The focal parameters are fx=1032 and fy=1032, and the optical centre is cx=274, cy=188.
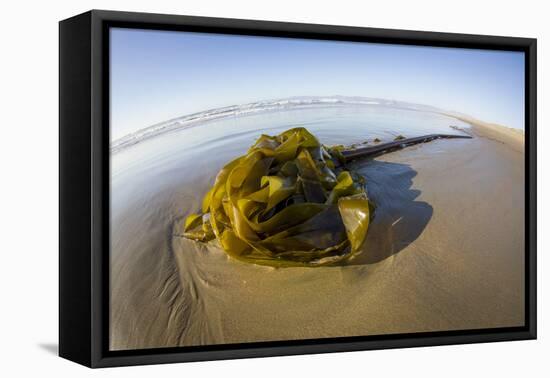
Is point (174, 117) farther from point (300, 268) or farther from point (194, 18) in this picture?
point (300, 268)

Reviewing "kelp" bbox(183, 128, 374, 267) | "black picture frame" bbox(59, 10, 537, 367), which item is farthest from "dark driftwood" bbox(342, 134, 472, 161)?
"black picture frame" bbox(59, 10, 537, 367)

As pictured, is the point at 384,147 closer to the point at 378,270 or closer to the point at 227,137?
the point at 378,270

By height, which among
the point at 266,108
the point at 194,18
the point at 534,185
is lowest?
the point at 534,185

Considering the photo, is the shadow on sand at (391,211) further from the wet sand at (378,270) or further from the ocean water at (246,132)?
the ocean water at (246,132)

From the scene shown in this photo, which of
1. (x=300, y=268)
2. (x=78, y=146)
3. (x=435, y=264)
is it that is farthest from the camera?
(x=435, y=264)

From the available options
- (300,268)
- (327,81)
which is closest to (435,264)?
(300,268)

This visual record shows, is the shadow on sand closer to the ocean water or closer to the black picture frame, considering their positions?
the ocean water

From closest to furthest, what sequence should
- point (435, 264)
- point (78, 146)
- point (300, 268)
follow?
1. point (78, 146)
2. point (300, 268)
3. point (435, 264)

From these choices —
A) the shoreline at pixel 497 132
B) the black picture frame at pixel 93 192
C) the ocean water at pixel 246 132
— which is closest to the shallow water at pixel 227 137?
the ocean water at pixel 246 132
